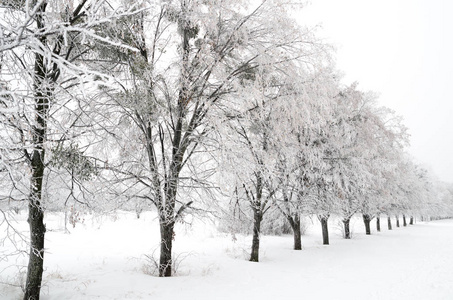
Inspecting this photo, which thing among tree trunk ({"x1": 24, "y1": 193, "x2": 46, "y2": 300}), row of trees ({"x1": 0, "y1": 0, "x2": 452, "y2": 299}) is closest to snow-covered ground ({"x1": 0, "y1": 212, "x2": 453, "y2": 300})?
tree trunk ({"x1": 24, "y1": 193, "x2": 46, "y2": 300})

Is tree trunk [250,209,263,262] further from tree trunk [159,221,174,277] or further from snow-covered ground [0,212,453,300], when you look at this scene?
tree trunk [159,221,174,277]

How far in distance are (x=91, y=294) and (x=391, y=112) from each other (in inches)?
614

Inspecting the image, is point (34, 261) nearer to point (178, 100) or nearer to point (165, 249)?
point (165, 249)

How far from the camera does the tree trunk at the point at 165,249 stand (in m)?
7.06

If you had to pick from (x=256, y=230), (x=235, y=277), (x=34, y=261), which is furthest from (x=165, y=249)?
(x=256, y=230)

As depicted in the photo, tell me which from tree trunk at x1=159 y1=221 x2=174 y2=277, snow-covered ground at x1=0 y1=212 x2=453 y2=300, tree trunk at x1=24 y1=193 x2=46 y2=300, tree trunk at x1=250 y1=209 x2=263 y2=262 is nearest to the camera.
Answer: tree trunk at x1=24 y1=193 x2=46 y2=300

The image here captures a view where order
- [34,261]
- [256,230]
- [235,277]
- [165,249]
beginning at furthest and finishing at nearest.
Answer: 1. [256,230]
2. [235,277]
3. [165,249]
4. [34,261]

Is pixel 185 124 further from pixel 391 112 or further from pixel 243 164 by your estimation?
pixel 391 112

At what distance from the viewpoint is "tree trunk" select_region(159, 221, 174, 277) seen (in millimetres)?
7059

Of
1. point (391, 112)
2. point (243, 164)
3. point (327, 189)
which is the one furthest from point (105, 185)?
point (391, 112)

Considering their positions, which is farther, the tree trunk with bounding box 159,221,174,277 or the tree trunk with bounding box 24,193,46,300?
the tree trunk with bounding box 159,221,174,277

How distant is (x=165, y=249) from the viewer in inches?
287

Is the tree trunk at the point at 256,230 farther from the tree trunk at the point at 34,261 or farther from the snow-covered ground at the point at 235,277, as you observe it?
the tree trunk at the point at 34,261

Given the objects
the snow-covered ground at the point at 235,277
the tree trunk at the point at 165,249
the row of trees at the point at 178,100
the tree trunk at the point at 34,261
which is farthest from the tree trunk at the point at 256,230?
the tree trunk at the point at 34,261
